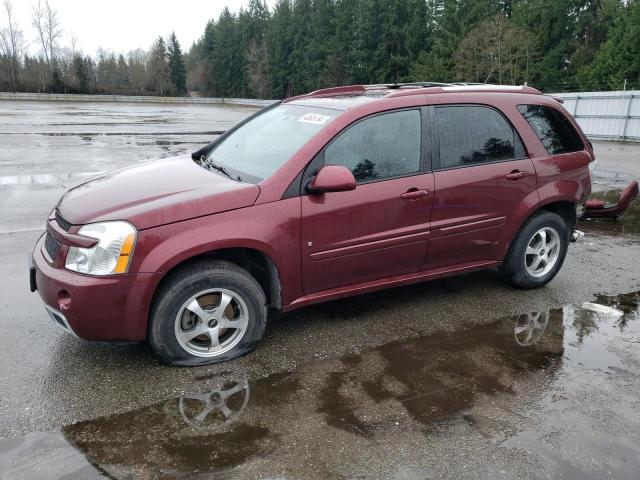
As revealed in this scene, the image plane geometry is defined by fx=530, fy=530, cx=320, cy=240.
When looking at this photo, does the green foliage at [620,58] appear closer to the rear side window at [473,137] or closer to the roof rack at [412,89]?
the roof rack at [412,89]

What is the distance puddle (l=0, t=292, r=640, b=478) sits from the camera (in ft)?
8.87

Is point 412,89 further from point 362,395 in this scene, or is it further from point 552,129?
point 362,395

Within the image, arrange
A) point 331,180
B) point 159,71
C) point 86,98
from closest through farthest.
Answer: point 331,180
point 86,98
point 159,71

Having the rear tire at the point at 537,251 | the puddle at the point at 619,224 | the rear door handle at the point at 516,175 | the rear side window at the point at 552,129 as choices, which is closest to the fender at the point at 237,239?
the rear door handle at the point at 516,175

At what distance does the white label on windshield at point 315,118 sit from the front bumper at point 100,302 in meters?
1.67

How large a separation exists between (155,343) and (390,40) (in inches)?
2417

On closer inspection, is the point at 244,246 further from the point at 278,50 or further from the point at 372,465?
the point at 278,50

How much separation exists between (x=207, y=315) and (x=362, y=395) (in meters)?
1.13

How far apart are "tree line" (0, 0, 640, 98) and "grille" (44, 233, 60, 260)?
85.9 ft

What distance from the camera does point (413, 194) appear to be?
4055mm

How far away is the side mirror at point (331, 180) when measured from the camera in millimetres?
3607

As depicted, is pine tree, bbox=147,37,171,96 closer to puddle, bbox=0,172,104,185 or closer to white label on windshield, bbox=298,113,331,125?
puddle, bbox=0,172,104,185

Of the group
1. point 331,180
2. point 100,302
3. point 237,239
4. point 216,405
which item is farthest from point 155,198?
point 216,405

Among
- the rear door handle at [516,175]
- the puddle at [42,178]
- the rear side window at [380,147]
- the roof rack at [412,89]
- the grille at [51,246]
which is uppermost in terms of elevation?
the roof rack at [412,89]
